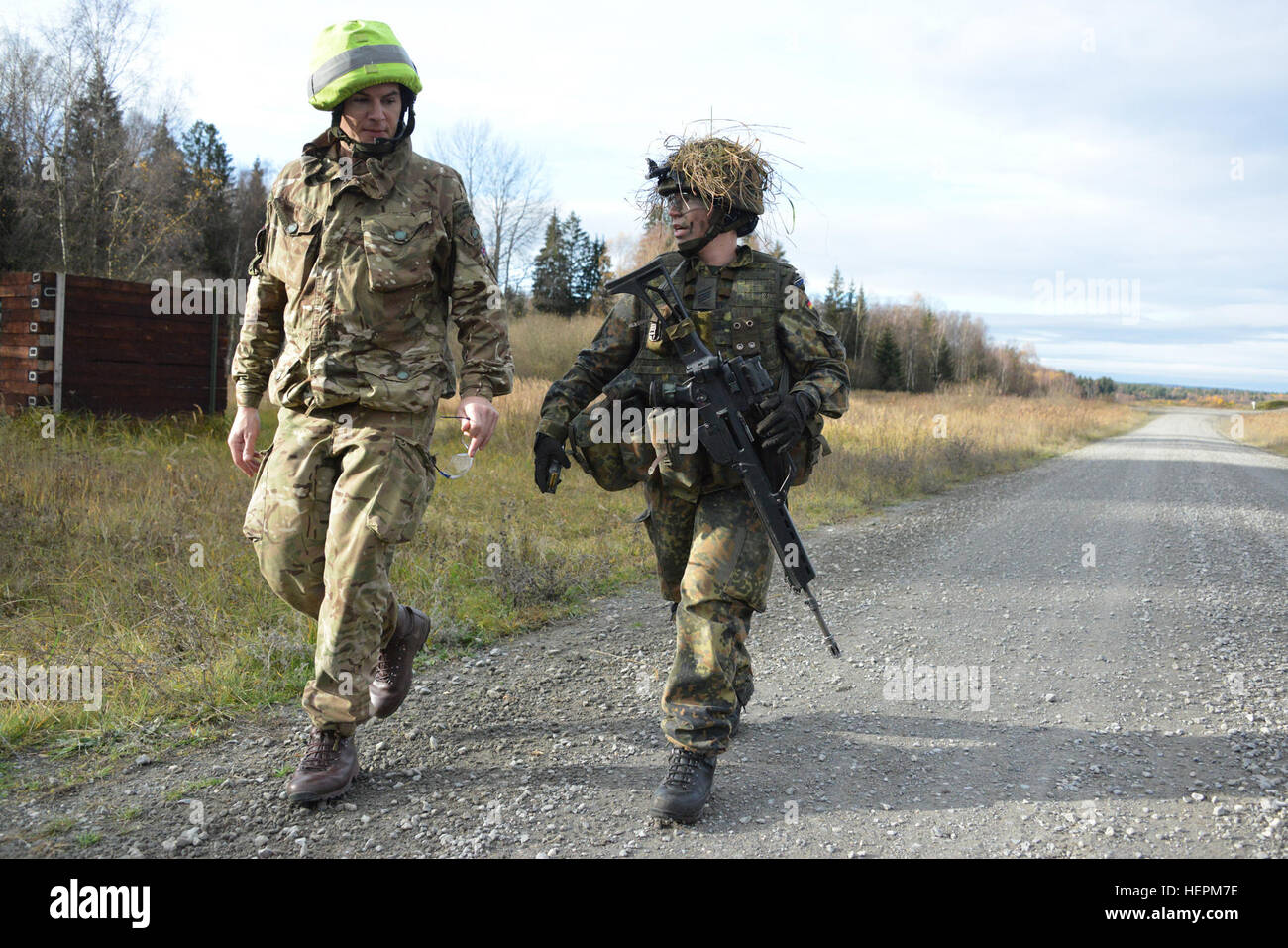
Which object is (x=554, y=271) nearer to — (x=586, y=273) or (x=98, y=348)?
(x=586, y=273)

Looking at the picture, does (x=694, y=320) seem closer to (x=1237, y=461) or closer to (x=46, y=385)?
(x=46, y=385)

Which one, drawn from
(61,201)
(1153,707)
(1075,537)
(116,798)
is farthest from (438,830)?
(61,201)

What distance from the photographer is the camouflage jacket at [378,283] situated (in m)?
2.93

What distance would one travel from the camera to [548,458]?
3.18 m

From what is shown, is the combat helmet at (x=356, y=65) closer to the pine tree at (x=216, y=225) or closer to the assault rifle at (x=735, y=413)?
the assault rifle at (x=735, y=413)

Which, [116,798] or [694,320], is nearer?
[116,798]

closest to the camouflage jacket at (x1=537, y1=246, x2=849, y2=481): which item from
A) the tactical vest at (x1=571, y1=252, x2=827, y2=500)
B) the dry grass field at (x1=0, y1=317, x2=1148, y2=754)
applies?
the tactical vest at (x1=571, y1=252, x2=827, y2=500)

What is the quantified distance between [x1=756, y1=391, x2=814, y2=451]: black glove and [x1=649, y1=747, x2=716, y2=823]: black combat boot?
1.12 meters

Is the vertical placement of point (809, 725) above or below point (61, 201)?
below

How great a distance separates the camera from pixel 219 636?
4297 mm

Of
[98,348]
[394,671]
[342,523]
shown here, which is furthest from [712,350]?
[98,348]

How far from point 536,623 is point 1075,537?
235 inches

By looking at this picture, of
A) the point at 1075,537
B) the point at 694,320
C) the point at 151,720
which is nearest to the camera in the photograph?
the point at 694,320
